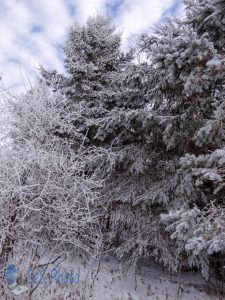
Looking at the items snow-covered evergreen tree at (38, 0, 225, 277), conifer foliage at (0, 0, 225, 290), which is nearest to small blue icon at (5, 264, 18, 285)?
conifer foliage at (0, 0, 225, 290)

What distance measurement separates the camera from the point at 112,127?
23.9ft

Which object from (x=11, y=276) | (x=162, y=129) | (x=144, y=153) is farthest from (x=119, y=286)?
(x=162, y=129)

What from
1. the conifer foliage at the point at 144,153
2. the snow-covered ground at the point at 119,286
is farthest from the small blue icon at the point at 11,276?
the conifer foliage at the point at 144,153

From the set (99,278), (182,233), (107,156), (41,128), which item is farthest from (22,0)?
(99,278)

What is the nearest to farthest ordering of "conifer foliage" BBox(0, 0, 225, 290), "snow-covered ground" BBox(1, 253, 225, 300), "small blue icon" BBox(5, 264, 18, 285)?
"small blue icon" BBox(5, 264, 18, 285) < "conifer foliage" BBox(0, 0, 225, 290) < "snow-covered ground" BBox(1, 253, 225, 300)

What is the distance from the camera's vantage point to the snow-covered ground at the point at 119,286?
5.57 metres

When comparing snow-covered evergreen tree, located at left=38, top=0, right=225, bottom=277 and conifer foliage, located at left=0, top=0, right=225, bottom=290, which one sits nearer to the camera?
snow-covered evergreen tree, located at left=38, top=0, right=225, bottom=277

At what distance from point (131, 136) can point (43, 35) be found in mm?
2976

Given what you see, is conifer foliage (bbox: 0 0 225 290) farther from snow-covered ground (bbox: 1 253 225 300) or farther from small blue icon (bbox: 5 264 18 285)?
small blue icon (bbox: 5 264 18 285)

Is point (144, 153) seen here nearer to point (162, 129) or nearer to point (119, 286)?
point (162, 129)

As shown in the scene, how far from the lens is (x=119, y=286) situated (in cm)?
638

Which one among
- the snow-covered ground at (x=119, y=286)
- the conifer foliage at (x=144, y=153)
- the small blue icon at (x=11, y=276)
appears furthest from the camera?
the snow-covered ground at (x=119, y=286)

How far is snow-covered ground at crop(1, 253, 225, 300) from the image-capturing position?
5.57 meters

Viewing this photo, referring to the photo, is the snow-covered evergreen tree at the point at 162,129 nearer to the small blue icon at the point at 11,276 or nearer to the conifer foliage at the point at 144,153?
the conifer foliage at the point at 144,153
